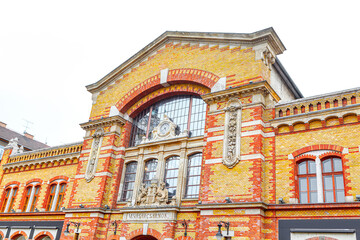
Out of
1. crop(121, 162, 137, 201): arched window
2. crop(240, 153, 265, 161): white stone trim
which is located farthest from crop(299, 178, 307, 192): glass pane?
crop(121, 162, 137, 201): arched window

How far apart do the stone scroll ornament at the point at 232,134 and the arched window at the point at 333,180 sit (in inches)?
148

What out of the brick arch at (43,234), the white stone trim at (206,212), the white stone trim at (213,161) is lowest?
the brick arch at (43,234)

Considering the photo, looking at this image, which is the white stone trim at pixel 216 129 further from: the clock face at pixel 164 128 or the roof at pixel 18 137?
the roof at pixel 18 137

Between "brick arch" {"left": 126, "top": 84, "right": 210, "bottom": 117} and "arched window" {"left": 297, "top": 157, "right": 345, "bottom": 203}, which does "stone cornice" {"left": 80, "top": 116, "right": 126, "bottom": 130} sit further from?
"arched window" {"left": 297, "top": 157, "right": 345, "bottom": 203}

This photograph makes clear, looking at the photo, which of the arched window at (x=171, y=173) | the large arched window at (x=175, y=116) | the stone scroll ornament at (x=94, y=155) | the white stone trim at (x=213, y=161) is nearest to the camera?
the white stone trim at (x=213, y=161)

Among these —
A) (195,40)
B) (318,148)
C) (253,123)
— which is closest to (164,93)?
(195,40)

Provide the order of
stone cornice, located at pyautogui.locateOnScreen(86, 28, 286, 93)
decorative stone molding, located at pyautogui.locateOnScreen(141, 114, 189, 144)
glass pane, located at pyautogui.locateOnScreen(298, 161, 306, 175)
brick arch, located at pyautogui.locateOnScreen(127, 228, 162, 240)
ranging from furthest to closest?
decorative stone molding, located at pyautogui.locateOnScreen(141, 114, 189, 144)
stone cornice, located at pyautogui.locateOnScreen(86, 28, 286, 93)
brick arch, located at pyautogui.locateOnScreen(127, 228, 162, 240)
glass pane, located at pyautogui.locateOnScreen(298, 161, 306, 175)

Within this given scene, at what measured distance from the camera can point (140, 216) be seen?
1802 centimetres

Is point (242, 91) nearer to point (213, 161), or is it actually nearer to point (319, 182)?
point (213, 161)

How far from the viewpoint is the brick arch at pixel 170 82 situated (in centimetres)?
1902

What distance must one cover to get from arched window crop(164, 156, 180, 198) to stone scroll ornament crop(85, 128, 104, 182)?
4.90m

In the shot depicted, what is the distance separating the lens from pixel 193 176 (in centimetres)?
1800

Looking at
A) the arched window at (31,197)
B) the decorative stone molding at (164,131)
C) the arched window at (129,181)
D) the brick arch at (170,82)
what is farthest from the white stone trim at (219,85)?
the arched window at (31,197)

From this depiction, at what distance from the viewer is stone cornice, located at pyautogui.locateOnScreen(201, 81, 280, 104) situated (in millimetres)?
16484
